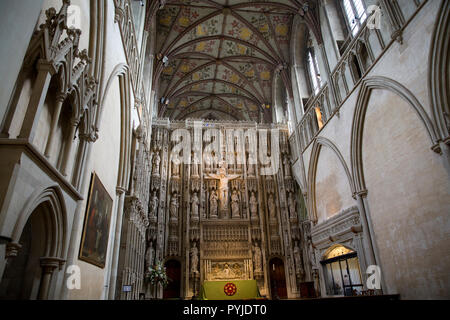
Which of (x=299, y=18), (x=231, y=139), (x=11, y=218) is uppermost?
(x=299, y=18)

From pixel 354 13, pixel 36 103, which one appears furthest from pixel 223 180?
pixel 36 103

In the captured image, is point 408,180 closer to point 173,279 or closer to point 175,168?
point 173,279

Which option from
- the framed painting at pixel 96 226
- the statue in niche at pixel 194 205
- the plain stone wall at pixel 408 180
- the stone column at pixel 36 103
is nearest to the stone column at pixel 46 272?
the framed painting at pixel 96 226

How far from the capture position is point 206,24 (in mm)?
18656

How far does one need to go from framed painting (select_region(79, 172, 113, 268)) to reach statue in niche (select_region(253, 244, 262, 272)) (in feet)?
36.2

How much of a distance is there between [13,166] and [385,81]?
10.4 m

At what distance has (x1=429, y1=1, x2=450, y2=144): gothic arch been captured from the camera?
761 cm

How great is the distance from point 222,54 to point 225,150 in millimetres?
6909

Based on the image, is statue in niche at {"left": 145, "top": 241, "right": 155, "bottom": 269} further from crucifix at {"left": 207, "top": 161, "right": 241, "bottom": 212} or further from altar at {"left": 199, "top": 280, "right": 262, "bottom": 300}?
crucifix at {"left": 207, "top": 161, "right": 241, "bottom": 212}

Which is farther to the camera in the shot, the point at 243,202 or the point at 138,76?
→ the point at 243,202

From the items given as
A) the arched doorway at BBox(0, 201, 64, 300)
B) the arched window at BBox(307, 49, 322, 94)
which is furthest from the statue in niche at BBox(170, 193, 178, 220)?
the arched doorway at BBox(0, 201, 64, 300)

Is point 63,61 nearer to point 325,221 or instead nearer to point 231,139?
point 325,221

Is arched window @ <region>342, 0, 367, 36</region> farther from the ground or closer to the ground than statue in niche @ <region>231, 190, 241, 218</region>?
farther from the ground

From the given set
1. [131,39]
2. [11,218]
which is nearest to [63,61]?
[11,218]
